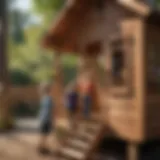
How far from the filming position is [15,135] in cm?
1080

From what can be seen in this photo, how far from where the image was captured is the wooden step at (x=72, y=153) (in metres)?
7.56

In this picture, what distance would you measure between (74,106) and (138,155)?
2.22 meters

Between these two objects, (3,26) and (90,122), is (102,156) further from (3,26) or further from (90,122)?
(3,26)

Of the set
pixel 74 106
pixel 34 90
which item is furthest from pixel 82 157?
pixel 34 90

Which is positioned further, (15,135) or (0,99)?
(0,99)

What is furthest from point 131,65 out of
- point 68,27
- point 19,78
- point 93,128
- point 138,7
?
point 19,78

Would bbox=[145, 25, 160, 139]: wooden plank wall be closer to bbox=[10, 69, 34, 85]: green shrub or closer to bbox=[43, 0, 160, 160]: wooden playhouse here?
bbox=[43, 0, 160, 160]: wooden playhouse

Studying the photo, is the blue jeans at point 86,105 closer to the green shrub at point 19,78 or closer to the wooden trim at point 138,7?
the wooden trim at point 138,7

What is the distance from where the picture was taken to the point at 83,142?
8.00m

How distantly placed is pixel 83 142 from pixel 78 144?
0.40 feet

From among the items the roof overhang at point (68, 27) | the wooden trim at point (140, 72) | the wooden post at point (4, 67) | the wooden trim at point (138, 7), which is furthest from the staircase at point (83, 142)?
the wooden post at point (4, 67)

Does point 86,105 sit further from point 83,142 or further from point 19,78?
point 19,78

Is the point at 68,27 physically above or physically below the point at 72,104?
above

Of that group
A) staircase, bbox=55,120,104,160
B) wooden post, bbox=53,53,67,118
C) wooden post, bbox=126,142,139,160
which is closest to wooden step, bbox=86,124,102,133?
staircase, bbox=55,120,104,160
